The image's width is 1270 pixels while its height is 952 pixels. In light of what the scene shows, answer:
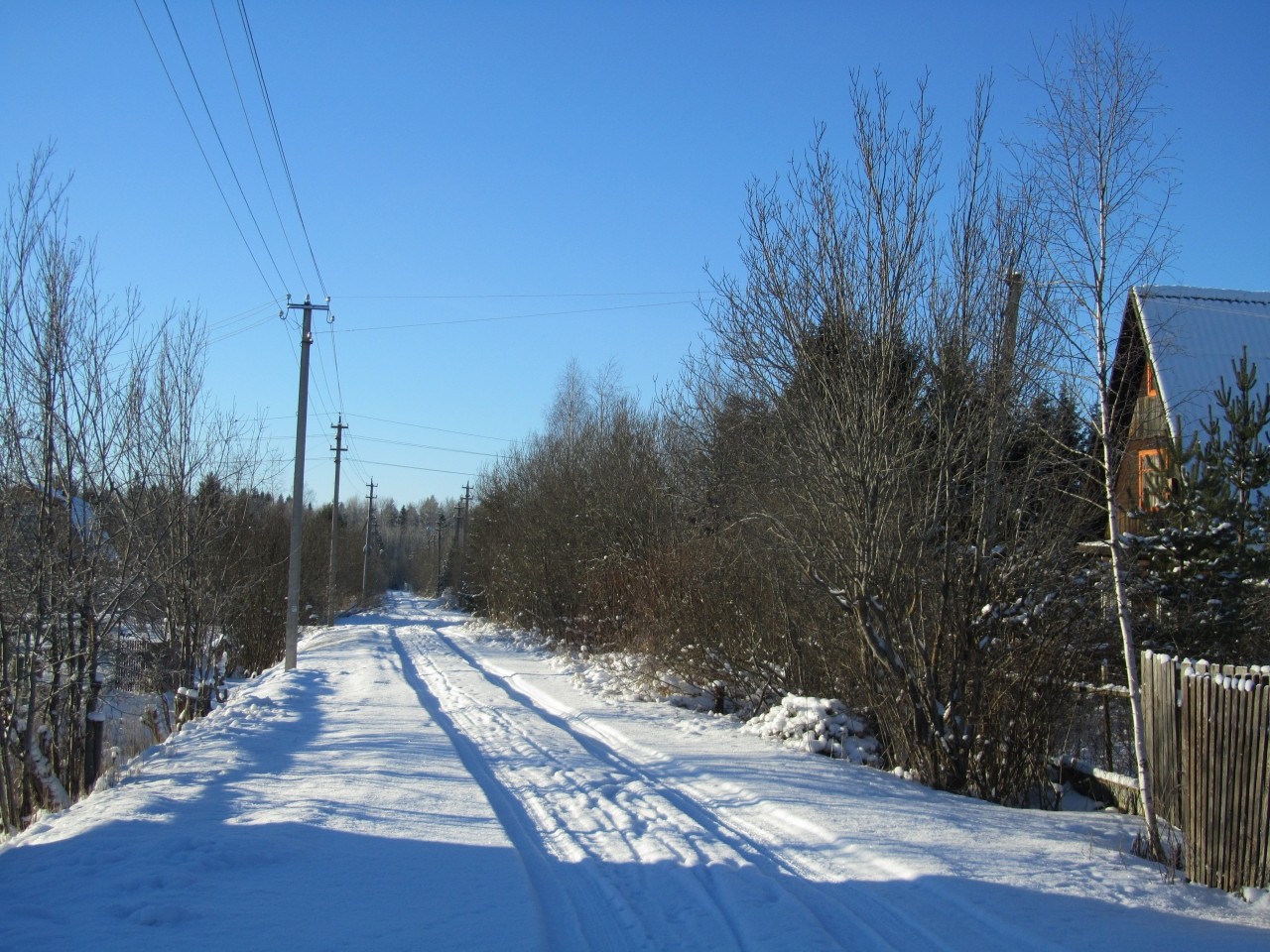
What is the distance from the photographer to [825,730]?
10.9m

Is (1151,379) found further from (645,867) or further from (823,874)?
(645,867)

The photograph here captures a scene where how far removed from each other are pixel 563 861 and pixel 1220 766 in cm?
466

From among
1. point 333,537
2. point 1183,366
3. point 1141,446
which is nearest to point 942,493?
point 1141,446

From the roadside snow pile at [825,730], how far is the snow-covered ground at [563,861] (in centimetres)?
57

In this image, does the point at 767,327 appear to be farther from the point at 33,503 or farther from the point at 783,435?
the point at 33,503

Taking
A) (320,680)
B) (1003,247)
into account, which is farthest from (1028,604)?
(320,680)

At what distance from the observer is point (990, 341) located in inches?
391

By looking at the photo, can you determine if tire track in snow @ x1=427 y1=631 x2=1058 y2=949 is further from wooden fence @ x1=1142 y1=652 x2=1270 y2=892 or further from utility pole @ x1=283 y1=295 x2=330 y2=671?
utility pole @ x1=283 y1=295 x2=330 y2=671

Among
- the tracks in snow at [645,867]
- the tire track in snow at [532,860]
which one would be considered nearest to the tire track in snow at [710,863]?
the tracks in snow at [645,867]

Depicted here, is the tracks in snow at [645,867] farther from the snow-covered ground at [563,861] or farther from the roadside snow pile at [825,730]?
the roadside snow pile at [825,730]

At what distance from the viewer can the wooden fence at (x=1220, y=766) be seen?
6027 millimetres

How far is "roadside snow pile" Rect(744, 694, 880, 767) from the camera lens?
1081 cm

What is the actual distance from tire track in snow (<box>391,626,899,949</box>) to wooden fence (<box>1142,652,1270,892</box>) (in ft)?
8.69

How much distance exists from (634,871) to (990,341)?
6.84m
